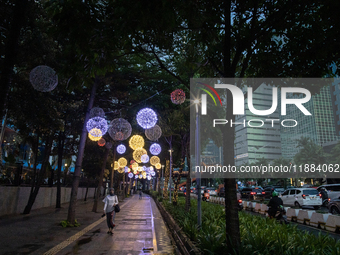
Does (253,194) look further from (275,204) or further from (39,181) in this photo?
(39,181)

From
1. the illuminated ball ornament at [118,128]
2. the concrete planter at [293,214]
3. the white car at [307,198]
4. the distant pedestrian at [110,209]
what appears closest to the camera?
the distant pedestrian at [110,209]

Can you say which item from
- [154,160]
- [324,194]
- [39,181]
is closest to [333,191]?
[324,194]

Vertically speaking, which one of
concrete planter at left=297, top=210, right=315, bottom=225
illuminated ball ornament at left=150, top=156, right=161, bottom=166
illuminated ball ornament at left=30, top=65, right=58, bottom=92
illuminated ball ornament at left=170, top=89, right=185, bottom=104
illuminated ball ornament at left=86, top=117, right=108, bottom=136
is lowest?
concrete planter at left=297, top=210, right=315, bottom=225

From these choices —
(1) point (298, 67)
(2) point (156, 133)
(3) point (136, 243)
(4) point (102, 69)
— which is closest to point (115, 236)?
(3) point (136, 243)

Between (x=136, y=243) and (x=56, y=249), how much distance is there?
2.67 metres

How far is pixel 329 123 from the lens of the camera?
351ft

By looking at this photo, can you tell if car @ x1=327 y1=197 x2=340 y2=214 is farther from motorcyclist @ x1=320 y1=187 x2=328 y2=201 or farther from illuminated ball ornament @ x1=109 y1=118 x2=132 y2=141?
illuminated ball ornament @ x1=109 y1=118 x2=132 y2=141

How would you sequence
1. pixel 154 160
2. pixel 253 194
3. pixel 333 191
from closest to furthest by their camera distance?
pixel 333 191 < pixel 154 160 < pixel 253 194

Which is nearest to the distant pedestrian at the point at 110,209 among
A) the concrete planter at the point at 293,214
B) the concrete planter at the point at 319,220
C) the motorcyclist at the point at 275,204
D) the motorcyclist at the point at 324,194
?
the motorcyclist at the point at 275,204

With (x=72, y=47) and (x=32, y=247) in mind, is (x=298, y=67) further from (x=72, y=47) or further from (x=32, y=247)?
(x=32, y=247)

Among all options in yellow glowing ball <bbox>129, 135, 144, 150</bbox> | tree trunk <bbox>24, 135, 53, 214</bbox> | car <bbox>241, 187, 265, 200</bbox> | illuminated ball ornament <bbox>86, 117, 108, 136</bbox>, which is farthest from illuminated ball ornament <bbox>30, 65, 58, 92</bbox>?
car <bbox>241, 187, 265, 200</bbox>

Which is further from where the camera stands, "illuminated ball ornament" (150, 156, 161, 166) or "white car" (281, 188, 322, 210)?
"illuminated ball ornament" (150, 156, 161, 166)

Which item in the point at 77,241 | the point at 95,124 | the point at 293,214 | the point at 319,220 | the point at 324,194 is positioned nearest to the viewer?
the point at 77,241

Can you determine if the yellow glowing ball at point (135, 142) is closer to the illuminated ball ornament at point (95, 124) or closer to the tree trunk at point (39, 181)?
the illuminated ball ornament at point (95, 124)
